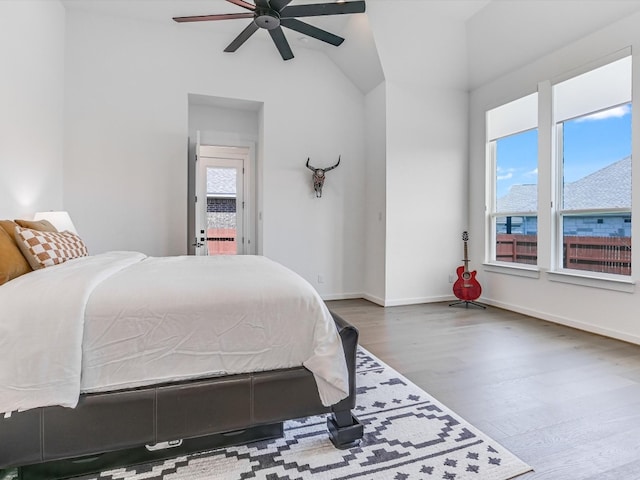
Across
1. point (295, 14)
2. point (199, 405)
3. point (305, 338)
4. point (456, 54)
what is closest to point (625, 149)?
point (456, 54)

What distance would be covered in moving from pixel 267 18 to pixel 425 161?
2.71 meters

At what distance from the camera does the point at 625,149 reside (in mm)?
3201

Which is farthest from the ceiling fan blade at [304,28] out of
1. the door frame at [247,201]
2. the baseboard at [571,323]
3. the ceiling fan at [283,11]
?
the baseboard at [571,323]

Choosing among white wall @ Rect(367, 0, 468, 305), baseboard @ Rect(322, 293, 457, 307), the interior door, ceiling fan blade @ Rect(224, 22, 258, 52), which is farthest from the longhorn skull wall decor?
ceiling fan blade @ Rect(224, 22, 258, 52)

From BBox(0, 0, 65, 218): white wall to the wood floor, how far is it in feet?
10.6

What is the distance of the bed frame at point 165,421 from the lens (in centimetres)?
132

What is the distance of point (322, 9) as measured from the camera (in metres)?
2.86

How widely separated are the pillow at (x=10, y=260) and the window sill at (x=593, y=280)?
438 centimetres

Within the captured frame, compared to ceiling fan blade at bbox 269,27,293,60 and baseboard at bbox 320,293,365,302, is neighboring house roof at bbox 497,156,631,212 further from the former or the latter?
ceiling fan blade at bbox 269,27,293,60

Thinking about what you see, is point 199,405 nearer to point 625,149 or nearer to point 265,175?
point 265,175

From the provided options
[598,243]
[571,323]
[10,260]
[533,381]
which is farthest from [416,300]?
[10,260]

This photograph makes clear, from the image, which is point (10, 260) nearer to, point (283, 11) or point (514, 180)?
point (283, 11)

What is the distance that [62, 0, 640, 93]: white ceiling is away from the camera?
3.37m

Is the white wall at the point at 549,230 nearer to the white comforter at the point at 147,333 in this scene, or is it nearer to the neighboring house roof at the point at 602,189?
the neighboring house roof at the point at 602,189
